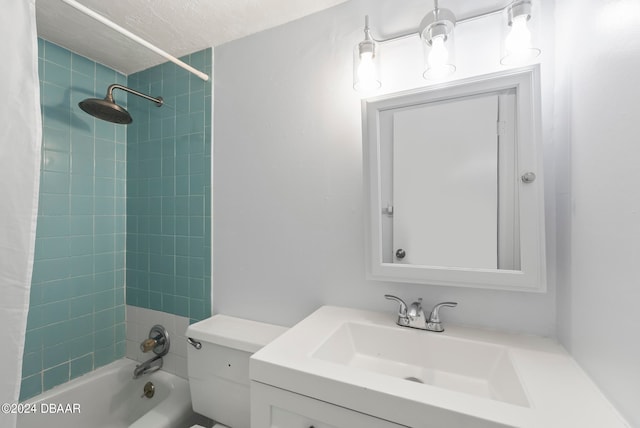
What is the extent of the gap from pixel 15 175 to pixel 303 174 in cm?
87

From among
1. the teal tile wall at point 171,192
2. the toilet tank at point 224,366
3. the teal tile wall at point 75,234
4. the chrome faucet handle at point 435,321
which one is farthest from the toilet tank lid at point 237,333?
the teal tile wall at point 75,234

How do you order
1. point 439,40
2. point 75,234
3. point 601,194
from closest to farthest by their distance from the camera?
point 601,194 < point 439,40 < point 75,234

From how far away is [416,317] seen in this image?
0.90 m

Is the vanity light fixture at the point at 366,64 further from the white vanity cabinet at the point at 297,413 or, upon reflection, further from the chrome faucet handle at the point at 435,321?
the white vanity cabinet at the point at 297,413

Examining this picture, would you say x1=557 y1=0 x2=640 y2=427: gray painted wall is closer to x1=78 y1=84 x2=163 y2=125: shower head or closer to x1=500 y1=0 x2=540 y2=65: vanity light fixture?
x1=500 y1=0 x2=540 y2=65: vanity light fixture

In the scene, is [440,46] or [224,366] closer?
[440,46]

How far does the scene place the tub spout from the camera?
1.44 meters

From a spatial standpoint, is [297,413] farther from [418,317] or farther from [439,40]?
[439,40]

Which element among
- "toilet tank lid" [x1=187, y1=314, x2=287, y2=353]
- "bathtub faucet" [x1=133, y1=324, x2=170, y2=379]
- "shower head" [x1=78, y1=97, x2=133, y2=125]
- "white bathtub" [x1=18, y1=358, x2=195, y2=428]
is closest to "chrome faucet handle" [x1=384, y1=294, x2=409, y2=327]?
"toilet tank lid" [x1=187, y1=314, x2=287, y2=353]

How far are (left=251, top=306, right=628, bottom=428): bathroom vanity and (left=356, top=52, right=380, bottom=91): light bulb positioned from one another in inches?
34.3

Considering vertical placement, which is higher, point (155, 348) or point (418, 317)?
point (418, 317)

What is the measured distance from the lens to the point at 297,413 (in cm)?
67

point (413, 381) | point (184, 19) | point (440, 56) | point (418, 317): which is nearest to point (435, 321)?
point (418, 317)

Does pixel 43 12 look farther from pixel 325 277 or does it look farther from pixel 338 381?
pixel 338 381
